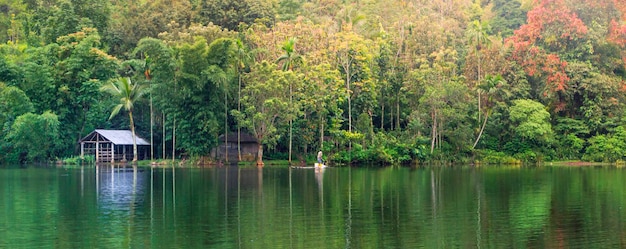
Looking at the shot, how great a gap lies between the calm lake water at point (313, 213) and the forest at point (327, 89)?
614 inches

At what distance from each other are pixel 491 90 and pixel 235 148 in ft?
60.5

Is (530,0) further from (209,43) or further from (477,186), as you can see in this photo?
(477,186)

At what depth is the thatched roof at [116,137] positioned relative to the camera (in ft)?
177

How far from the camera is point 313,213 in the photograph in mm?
22391

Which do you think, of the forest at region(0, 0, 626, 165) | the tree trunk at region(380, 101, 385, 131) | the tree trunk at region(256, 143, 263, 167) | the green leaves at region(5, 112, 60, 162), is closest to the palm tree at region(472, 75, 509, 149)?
the forest at region(0, 0, 626, 165)

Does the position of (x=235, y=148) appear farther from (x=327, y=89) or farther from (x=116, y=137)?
(x=116, y=137)

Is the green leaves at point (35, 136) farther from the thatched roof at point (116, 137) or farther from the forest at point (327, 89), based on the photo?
the thatched roof at point (116, 137)

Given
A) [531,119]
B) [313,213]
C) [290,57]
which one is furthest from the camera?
[531,119]

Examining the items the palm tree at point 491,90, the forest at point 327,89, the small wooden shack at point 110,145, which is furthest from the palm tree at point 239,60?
the palm tree at point 491,90

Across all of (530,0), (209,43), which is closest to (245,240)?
(209,43)

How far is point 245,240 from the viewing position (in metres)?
17.4

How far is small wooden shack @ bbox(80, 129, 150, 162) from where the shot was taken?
178ft

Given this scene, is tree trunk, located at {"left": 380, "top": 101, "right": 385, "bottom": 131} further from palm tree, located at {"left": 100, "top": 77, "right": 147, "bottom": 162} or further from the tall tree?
palm tree, located at {"left": 100, "top": 77, "right": 147, "bottom": 162}

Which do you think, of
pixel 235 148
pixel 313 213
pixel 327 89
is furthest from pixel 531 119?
pixel 313 213
